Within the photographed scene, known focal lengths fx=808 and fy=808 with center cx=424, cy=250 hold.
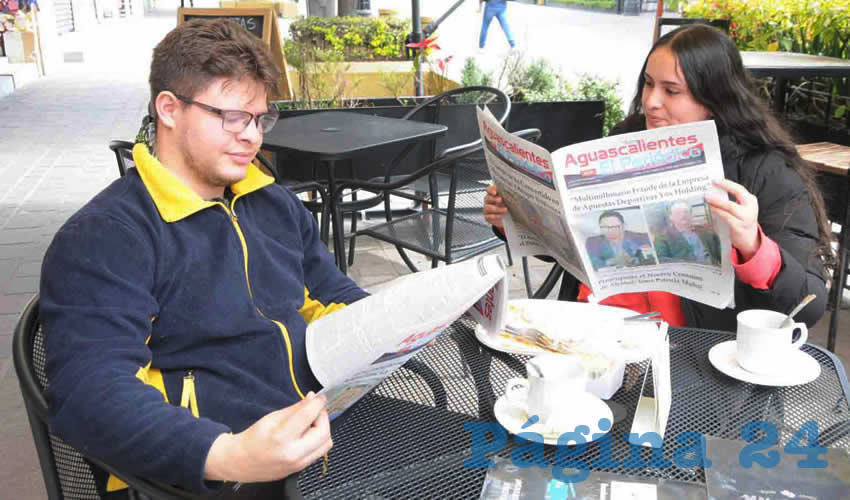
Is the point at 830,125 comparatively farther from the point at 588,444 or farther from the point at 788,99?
the point at 588,444

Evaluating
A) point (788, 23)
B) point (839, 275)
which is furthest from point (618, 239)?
point (788, 23)

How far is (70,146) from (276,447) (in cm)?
699

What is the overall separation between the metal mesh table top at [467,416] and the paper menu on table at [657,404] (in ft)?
0.05

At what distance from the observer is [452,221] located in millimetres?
2990

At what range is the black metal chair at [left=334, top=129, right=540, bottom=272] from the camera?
300cm

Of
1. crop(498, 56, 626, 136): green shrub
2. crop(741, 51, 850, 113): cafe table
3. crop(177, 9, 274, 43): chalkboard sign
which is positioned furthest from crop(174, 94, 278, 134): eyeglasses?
crop(177, 9, 274, 43): chalkboard sign

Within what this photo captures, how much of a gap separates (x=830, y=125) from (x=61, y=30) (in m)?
16.6

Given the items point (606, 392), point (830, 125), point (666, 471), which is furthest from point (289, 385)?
point (830, 125)

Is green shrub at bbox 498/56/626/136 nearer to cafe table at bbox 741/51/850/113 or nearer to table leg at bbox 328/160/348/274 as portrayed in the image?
cafe table at bbox 741/51/850/113

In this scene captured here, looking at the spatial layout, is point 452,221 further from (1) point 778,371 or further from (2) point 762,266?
(1) point 778,371

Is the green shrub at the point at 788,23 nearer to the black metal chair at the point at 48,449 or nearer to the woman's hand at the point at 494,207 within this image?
the woman's hand at the point at 494,207

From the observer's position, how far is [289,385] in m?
1.45

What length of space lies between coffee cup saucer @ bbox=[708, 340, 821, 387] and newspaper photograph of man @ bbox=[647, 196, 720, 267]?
20cm

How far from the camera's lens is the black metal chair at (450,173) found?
311 centimetres
